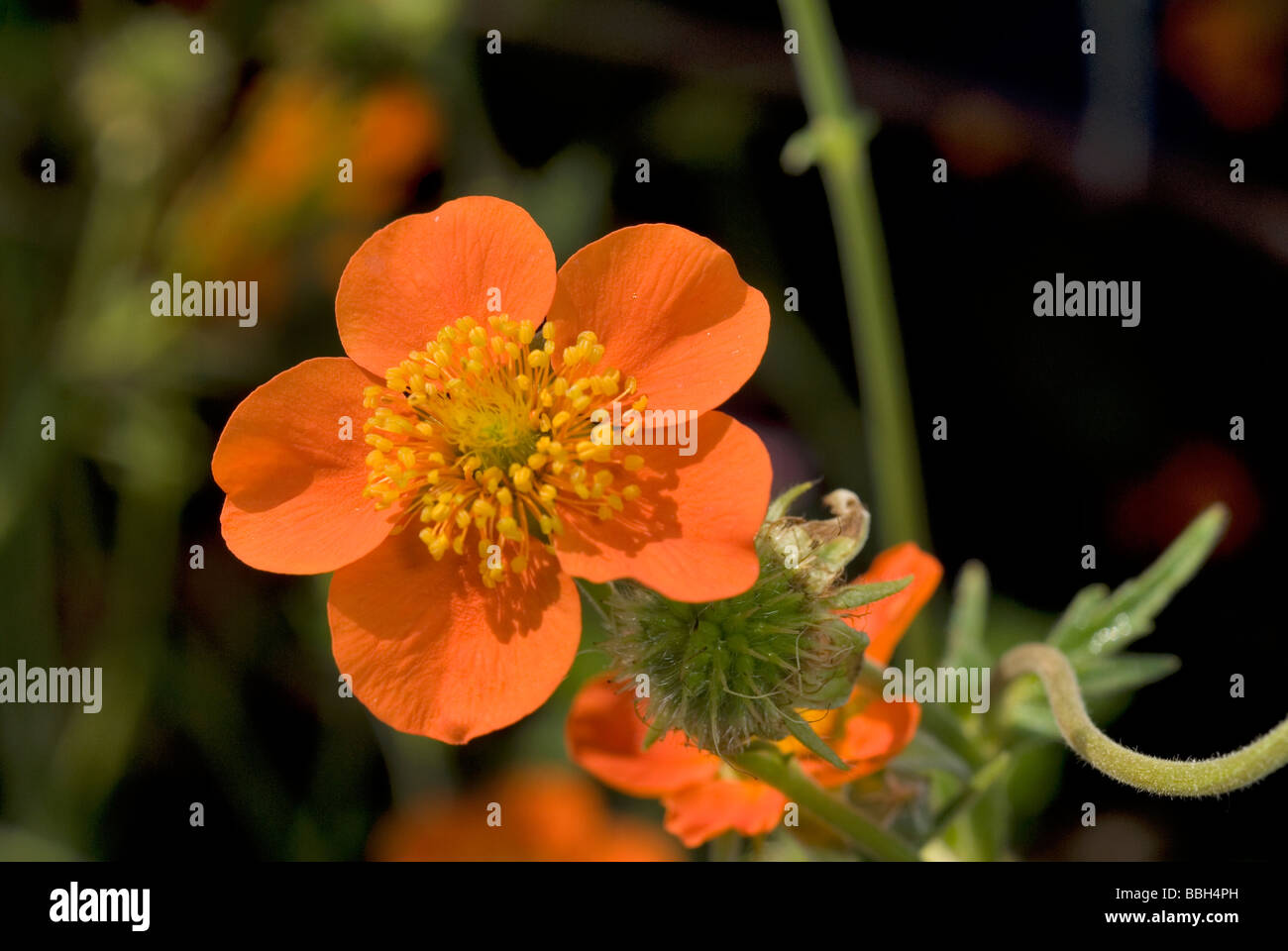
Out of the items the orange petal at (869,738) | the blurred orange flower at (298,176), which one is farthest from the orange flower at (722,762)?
the blurred orange flower at (298,176)

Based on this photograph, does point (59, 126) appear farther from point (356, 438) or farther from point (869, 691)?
point (869, 691)

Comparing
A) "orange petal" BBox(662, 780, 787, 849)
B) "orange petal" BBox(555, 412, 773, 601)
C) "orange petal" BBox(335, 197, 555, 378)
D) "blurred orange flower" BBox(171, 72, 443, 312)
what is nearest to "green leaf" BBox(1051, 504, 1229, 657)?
"orange petal" BBox(662, 780, 787, 849)

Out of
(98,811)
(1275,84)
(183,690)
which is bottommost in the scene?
(98,811)

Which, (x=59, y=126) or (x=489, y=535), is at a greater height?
(x=59, y=126)

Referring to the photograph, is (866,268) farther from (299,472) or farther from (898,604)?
(299,472)

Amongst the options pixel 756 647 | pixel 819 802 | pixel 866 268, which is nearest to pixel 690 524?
pixel 756 647

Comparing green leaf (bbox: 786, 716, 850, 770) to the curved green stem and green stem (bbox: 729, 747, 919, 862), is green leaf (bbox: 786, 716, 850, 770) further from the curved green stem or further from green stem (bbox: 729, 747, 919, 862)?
the curved green stem

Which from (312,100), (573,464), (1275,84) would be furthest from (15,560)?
(1275,84)
